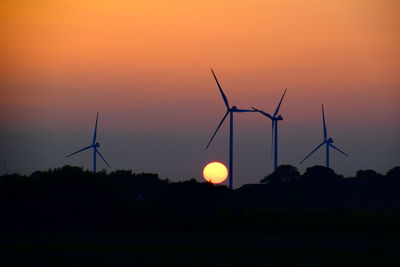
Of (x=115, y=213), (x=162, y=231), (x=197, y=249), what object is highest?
(x=115, y=213)

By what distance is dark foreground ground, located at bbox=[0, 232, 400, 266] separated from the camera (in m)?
85.6

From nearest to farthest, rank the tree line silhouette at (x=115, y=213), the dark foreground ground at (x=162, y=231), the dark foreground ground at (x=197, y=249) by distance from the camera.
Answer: the dark foreground ground at (x=197, y=249) → the dark foreground ground at (x=162, y=231) → the tree line silhouette at (x=115, y=213)

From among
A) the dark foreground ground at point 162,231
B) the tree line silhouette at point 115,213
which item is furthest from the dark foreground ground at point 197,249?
the tree line silhouette at point 115,213

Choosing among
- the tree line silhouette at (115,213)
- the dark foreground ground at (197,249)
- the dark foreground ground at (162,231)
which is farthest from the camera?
the tree line silhouette at (115,213)

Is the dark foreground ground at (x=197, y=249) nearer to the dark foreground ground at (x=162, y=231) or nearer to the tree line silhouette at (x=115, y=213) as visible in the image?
the dark foreground ground at (x=162, y=231)

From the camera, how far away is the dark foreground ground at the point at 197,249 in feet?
281

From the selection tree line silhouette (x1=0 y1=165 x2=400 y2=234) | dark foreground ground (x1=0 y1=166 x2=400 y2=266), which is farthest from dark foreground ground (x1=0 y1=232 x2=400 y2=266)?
tree line silhouette (x1=0 y1=165 x2=400 y2=234)

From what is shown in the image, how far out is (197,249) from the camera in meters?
97.9

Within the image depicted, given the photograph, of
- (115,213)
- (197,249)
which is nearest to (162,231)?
(115,213)

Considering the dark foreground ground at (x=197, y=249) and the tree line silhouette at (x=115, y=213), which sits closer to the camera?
the dark foreground ground at (x=197, y=249)

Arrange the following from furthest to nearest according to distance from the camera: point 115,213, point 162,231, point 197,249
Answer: point 115,213, point 162,231, point 197,249

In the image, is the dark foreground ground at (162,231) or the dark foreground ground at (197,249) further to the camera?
the dark foreground ground at (162,231)

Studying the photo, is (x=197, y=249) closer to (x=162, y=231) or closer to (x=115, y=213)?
(x=162, y=231)

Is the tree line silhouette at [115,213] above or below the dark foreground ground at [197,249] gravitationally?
above
